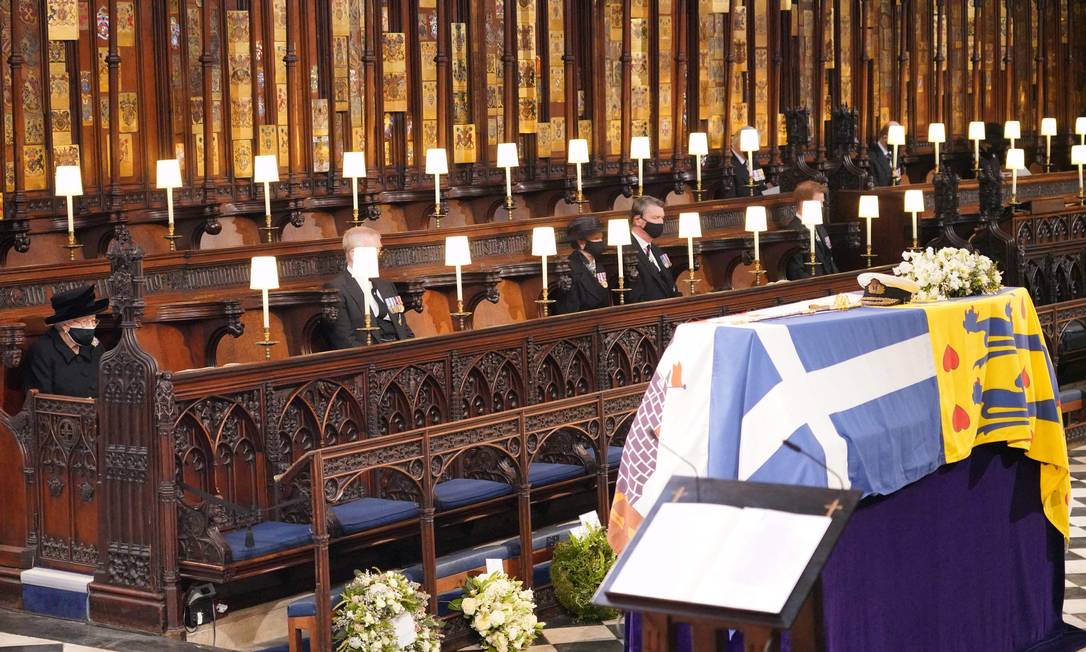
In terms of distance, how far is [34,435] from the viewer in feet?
21.7

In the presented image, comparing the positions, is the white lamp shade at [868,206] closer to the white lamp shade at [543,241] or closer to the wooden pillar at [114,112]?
the white lamp shade at [543,241]

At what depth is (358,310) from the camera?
27.0 feet

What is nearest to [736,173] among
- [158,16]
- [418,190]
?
[418,190]

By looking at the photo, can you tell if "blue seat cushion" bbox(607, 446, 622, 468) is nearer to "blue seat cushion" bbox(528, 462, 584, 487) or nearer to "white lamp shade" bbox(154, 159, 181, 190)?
"blue seat cushion" bbox(528, 462, 584, 487)

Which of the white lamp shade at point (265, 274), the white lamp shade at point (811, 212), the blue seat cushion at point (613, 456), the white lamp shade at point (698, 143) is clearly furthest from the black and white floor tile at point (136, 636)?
the white lamp shade at point (698, 143)

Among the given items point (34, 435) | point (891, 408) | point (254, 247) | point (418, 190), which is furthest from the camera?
point (418, 190)

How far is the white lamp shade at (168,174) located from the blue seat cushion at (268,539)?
4.34 meters

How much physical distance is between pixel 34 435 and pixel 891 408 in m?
3.71

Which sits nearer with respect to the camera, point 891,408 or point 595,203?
point 891,408

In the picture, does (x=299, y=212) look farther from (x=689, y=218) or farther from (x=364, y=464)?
(x=364, y=464)

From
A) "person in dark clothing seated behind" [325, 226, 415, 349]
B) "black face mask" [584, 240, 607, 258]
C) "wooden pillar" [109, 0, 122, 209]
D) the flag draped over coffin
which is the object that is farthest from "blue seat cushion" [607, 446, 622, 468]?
"wooden pillar" [109, 0, 122, 209]

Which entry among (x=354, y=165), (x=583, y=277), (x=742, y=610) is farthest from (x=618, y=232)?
(x=742, y=610)

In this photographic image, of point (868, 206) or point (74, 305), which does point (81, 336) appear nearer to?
point (74, 305)

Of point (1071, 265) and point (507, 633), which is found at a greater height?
point (1071, 265)
